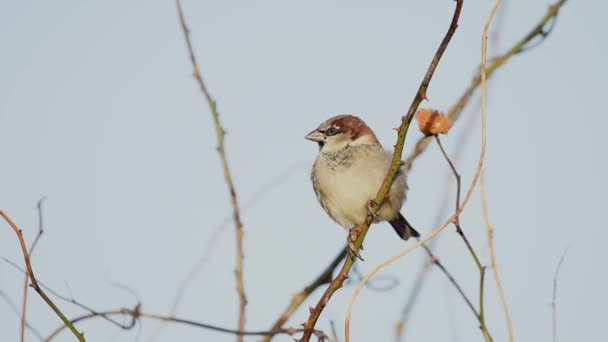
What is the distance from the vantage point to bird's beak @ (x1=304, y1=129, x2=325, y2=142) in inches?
141

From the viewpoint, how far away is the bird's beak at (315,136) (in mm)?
3577

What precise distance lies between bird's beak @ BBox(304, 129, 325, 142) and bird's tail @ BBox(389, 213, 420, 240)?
57 centimetres

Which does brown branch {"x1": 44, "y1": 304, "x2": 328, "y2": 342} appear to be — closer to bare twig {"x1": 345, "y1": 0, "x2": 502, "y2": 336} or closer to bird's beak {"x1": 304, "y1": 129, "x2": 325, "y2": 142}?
bare twig {"x1": 345, "y1": 0, "x2": 502, "y2": 336}

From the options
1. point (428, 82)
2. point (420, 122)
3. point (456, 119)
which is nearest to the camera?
point (428, 82)

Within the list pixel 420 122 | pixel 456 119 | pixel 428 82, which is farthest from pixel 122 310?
pixel 456 119

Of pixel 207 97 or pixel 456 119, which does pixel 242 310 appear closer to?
pixel 207 97

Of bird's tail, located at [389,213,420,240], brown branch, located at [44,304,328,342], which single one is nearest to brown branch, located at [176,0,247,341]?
brown branch, located at [44,304,328,342]

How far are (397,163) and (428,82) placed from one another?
0.26 metres

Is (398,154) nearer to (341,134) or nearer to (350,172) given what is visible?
(350,172)

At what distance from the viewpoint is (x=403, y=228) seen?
3.77m

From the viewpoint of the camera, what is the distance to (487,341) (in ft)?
5.44

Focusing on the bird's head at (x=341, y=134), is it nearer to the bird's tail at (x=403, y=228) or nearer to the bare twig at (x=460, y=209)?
the bird's tail at (x=403, y=228)

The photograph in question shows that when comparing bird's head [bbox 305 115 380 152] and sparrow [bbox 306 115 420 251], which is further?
bird's head [bbox 305 115 380 152]

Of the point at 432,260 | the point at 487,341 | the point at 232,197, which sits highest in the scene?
the point at 232,197
